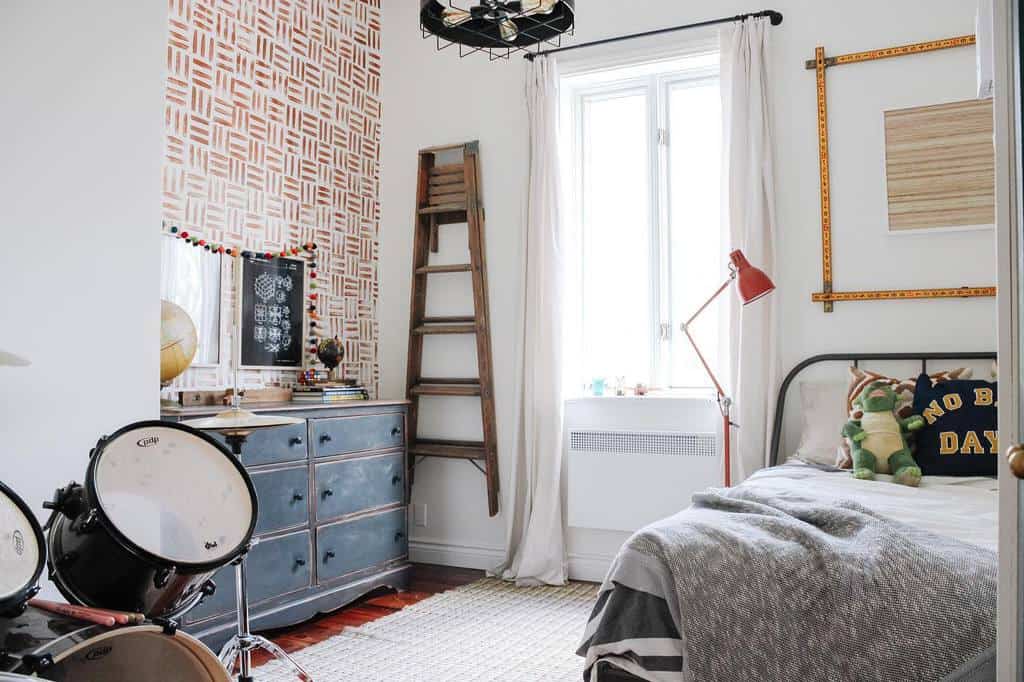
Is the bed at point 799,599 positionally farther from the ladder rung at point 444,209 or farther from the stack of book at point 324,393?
the ladder rung at point 444,209

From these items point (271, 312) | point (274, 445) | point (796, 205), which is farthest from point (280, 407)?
point (796, 205)

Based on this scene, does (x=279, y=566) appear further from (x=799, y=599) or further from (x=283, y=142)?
(x=799, y=599)

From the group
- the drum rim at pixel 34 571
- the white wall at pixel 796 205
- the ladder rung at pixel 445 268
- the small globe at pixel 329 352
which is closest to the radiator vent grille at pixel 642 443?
the white wall at pixel 796 205

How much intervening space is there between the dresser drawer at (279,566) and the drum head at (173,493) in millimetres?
1144

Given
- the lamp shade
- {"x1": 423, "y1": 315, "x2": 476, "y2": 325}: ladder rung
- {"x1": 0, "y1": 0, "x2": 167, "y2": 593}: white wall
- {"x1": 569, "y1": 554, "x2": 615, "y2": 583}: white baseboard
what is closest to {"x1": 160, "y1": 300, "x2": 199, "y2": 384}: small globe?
{"x1": 0, "y1": 0, "x2": 167, "y2": 593}: white wall

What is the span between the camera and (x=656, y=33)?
12.9 feet

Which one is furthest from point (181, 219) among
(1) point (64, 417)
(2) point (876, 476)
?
(2) point (876, 476)

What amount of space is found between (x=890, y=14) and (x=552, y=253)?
1.80 m

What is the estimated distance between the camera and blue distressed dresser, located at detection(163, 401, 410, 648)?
3107 mm

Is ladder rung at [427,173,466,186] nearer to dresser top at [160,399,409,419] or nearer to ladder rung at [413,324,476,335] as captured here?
ladder rung at [413,324,476,335]

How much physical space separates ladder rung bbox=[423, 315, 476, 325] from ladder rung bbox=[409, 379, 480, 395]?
0.33m

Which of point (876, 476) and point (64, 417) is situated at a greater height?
point (64, 417)

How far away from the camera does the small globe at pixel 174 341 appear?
9.98ft

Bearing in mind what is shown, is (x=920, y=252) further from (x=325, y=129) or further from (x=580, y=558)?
(x=325, y=129)
